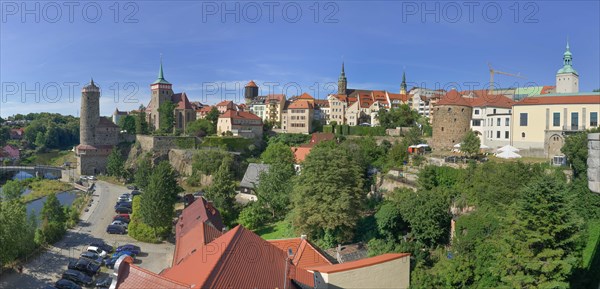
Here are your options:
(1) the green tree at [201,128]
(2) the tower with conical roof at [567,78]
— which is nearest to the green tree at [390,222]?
(2) the tower with conical roof at [567,78]

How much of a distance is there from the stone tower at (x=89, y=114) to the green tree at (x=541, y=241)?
49.0 m

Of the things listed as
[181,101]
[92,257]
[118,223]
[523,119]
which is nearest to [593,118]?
[523,119]

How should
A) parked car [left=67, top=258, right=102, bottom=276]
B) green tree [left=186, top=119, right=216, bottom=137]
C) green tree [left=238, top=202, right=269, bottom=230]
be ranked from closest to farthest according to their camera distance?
parked car [left=67, top=258, right=102, bottom=276] → green tree [left=238, top=202, right=269, bottom=230] → green tree [left=186, top=119, right=216, bottom=137]

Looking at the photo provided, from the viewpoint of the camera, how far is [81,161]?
155 ft

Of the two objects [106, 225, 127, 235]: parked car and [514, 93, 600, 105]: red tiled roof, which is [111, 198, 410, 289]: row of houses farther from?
[514, 93, 600, 105]: red tiled roof

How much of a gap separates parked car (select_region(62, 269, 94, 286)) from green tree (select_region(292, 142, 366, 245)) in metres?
8.69

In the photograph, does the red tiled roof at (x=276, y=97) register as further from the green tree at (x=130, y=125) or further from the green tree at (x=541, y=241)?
the green tree at (x=541, y=241)

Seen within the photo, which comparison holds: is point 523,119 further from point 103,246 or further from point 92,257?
point 92,257

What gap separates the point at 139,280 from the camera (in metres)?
7.82

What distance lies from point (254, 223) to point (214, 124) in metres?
27.5

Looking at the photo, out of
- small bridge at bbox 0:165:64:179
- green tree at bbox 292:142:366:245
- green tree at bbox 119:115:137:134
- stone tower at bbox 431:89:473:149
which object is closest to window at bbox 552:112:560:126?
stone tower at bbox 431:89:473:149

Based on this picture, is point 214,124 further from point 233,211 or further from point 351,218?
point 351,218

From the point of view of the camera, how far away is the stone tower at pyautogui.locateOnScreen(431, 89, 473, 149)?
29484 millimetres

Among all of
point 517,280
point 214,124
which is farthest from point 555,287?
point 214,124
